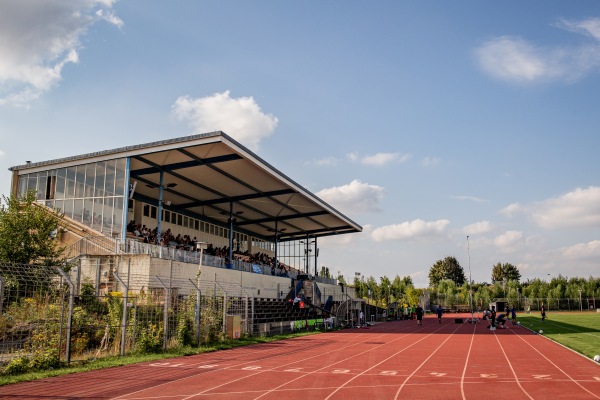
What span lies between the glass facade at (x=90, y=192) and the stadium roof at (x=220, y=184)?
581mm

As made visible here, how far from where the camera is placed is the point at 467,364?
54.4 feet

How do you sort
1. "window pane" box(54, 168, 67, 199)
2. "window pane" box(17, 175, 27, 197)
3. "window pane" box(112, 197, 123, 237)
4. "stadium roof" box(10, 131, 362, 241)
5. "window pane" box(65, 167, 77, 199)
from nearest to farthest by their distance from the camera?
"window pane" box(112, 197, 123, 237), "stadium roof" box(10, 131, 362, 241), "window pane" box(65, 167, 77, 199), "window pane" box(54, 168, 67, 199), "window pane" box(17, 175, 27, 197)

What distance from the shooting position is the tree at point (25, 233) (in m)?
23.3

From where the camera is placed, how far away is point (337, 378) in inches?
527

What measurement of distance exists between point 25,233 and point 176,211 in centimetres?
2104

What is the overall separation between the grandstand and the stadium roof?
0.07m

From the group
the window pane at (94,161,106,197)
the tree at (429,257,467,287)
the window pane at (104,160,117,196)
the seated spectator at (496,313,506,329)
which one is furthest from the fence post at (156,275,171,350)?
the tree at (429,257,467,287)

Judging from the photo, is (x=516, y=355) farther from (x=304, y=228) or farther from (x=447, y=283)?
(x=447, y=283)

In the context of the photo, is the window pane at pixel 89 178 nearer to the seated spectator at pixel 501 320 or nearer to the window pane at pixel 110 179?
the window pane at pixel 110 179

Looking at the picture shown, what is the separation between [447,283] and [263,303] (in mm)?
72142

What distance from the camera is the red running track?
1110 cm

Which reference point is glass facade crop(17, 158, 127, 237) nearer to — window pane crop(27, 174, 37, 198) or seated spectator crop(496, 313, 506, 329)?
window pane crop(27, 174, 37, 198)

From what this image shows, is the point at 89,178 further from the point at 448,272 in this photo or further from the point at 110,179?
the point at 448,272

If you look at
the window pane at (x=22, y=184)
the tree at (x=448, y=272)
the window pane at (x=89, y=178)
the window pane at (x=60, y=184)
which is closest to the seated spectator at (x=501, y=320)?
the window pane at (x=89, y=178)
